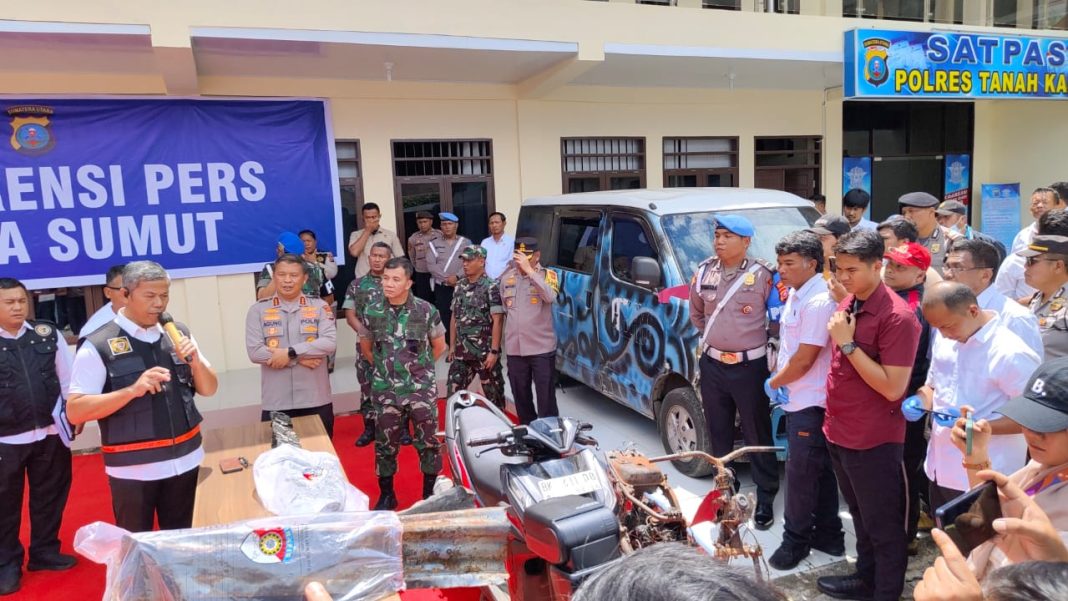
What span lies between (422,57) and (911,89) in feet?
20.0

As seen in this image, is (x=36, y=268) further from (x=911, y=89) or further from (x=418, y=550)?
(x=911, y=89)

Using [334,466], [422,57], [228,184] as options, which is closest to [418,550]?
[334,466]

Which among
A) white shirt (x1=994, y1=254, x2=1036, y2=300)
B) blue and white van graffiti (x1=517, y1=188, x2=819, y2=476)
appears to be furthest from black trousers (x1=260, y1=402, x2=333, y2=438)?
white shirt (x1=994, y1=254, x2=1036, y2=300)

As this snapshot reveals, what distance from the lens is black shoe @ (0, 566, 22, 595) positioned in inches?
142

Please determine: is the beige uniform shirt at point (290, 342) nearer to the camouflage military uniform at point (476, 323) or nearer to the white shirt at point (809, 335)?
the camouflage military uniform at point (476, 323)

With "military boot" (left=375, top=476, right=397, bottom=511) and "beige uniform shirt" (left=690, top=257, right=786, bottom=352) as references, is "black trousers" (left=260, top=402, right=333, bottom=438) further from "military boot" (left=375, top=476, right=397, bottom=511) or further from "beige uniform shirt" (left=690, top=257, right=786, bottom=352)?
"beige uniform shirt" (left=690, top=257, right=786, bottom=352)

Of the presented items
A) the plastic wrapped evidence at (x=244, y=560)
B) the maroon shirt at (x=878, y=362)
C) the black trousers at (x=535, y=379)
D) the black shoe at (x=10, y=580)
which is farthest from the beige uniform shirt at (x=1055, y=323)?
the black shoe at (x=10, y=580)

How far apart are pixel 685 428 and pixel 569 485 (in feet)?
8.12

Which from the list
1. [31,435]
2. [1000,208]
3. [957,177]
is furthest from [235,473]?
[1000,208]

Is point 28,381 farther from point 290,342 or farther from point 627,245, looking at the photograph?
point 627,245

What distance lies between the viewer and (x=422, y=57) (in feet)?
23.8

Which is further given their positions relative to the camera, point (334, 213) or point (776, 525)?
point (334, 213)

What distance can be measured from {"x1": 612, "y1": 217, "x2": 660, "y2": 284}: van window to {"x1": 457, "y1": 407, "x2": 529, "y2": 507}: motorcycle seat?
201 cm

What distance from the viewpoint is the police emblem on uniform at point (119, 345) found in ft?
9.91
